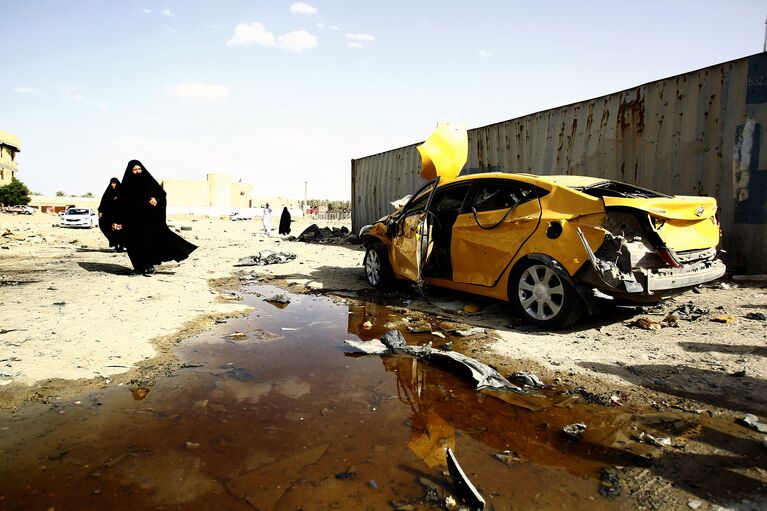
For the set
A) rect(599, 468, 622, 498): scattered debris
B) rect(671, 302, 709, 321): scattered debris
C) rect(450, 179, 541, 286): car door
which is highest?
rect(450, 179, 541, 286): car door

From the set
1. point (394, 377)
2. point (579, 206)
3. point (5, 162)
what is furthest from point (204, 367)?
point (5, 162)

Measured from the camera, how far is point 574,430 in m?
2.38

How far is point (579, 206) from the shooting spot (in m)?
4.02

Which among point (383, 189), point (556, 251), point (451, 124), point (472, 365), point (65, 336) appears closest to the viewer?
point (472, 365)

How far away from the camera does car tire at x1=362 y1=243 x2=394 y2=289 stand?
6.34m

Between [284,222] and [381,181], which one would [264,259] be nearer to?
[381,181]

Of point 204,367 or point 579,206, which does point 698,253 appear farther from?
point 204,367

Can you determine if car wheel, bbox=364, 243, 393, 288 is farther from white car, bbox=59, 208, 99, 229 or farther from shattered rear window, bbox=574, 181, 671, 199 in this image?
white car, bbox=59, 208, 99, 229

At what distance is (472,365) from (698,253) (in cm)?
Answer: 269

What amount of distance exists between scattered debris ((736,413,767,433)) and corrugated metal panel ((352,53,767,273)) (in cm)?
466

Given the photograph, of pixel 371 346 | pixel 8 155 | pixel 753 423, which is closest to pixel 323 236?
pixel 371 346

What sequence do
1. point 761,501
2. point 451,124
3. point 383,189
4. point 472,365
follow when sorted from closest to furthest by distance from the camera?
point 761,501
point 472,365
point 451,124
point 383,189

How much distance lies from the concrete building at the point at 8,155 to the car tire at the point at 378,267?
63.1 metres

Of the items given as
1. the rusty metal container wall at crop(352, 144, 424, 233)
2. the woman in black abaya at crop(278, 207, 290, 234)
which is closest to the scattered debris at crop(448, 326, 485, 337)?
the rusty metal container wall at crop(352, 144, 424, 233)
